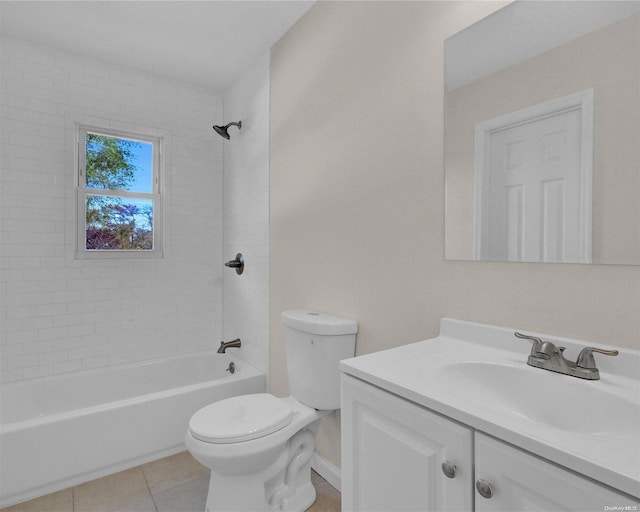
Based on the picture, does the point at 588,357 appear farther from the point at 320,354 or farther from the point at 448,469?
the point at 320,354

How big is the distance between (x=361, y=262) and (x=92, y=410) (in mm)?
1681

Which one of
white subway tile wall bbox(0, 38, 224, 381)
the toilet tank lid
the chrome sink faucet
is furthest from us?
white subway tile wall bbox(0, 38, 224, 381)

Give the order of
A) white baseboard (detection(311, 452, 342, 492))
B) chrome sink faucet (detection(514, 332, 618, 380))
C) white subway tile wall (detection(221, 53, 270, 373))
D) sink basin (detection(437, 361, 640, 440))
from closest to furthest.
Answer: sink basin (detection(437, 361, 640, 440))
chrome sink faucet (detection(514, 332, 618, 380))
white baseboard (detection(311, 452, 342, 492))
white subway tile wall (detection(221, 53, 270, 373))

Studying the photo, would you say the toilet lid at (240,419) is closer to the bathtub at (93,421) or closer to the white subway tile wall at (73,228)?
the bathtub at (93,421)

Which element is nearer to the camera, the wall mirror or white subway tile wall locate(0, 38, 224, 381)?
the wall mirror

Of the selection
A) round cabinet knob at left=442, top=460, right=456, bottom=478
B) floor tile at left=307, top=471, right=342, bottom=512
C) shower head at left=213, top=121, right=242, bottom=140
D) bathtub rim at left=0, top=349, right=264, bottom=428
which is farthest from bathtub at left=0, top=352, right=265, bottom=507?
round cabinet knob at left=442, top=460, right=456, bottom=478

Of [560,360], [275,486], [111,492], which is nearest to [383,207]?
[560,360]

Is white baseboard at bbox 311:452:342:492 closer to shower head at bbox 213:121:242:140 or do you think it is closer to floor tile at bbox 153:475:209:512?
floor tile at bbox 153:475:209:512

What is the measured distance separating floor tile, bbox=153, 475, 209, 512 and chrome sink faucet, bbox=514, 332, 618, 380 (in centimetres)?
173

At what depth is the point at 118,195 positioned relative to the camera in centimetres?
286

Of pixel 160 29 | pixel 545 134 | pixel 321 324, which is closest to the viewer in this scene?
pixel 545 134

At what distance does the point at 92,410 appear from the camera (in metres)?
2.01

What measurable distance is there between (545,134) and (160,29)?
7.77 ft

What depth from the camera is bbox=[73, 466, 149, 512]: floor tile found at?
1.85 meters
